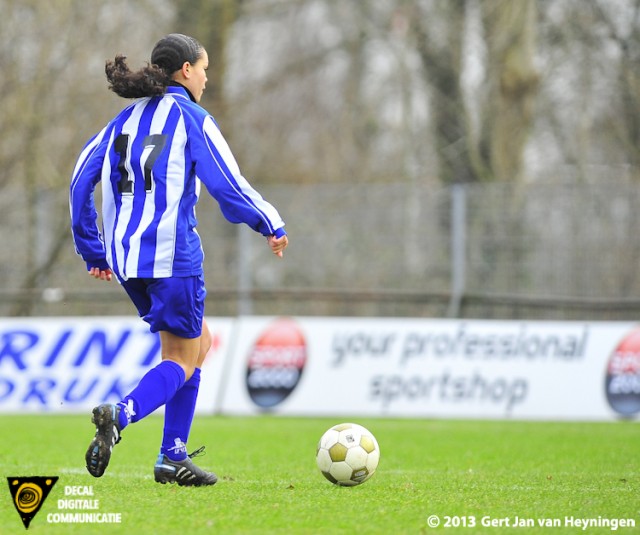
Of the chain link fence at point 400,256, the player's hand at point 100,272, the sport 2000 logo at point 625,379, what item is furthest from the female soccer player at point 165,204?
the chain link fence at point 400,256

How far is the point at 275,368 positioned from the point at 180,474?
6496mm

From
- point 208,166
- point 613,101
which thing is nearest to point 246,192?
point 208,166

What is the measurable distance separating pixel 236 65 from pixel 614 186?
390 inches

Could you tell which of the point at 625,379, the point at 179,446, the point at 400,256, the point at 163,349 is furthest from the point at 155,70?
the point at 400,256

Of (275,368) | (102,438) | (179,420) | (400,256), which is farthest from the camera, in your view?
(400,256)

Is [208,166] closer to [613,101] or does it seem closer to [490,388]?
[490,388]

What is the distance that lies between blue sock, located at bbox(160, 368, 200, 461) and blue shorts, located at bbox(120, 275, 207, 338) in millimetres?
346

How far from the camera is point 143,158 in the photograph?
17.3 feet

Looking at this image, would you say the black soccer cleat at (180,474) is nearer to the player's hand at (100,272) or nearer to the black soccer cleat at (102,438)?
the black soccer cleat at (102,438)

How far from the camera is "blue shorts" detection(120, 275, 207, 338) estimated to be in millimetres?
5254

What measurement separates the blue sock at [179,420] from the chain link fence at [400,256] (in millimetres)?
8322

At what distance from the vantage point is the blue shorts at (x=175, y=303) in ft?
17.2

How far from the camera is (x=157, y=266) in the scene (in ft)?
17.1

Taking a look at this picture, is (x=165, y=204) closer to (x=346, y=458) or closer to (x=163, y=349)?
A: (x=163, y=349)
